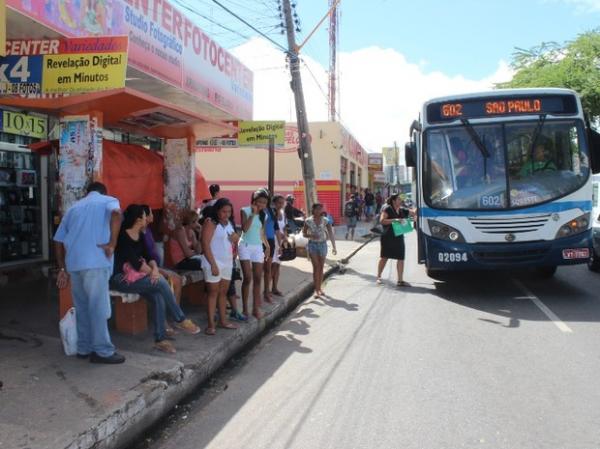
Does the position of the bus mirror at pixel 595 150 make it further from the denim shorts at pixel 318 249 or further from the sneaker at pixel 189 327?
the sneaker at pixel 189 327

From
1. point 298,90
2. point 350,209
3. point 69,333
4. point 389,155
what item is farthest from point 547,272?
point 389,155

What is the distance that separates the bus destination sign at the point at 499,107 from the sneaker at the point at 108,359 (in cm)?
602

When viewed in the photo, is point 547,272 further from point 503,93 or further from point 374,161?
point 374,161

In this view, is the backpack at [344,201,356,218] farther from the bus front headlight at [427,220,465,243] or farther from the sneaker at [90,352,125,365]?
the sneaker at [90,352,125,365]

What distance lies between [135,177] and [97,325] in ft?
11.3

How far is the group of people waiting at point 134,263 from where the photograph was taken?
16.1ft

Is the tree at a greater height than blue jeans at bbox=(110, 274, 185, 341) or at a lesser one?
greater

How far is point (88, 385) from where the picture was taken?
4.40m

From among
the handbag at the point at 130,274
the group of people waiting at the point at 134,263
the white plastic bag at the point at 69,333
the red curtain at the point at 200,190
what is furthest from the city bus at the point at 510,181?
the white plastic bag at the point at 69,333

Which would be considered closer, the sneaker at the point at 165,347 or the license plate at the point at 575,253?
→ the sneaker at the point at 165,347

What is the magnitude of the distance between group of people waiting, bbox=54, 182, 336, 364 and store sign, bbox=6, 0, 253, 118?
8.46 ft

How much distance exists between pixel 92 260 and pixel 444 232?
551cm

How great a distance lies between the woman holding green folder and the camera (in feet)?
33.0

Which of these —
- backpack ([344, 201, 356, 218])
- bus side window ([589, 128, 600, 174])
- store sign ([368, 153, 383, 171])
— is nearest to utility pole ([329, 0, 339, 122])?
backpack ([344, 201, 356, 218])
